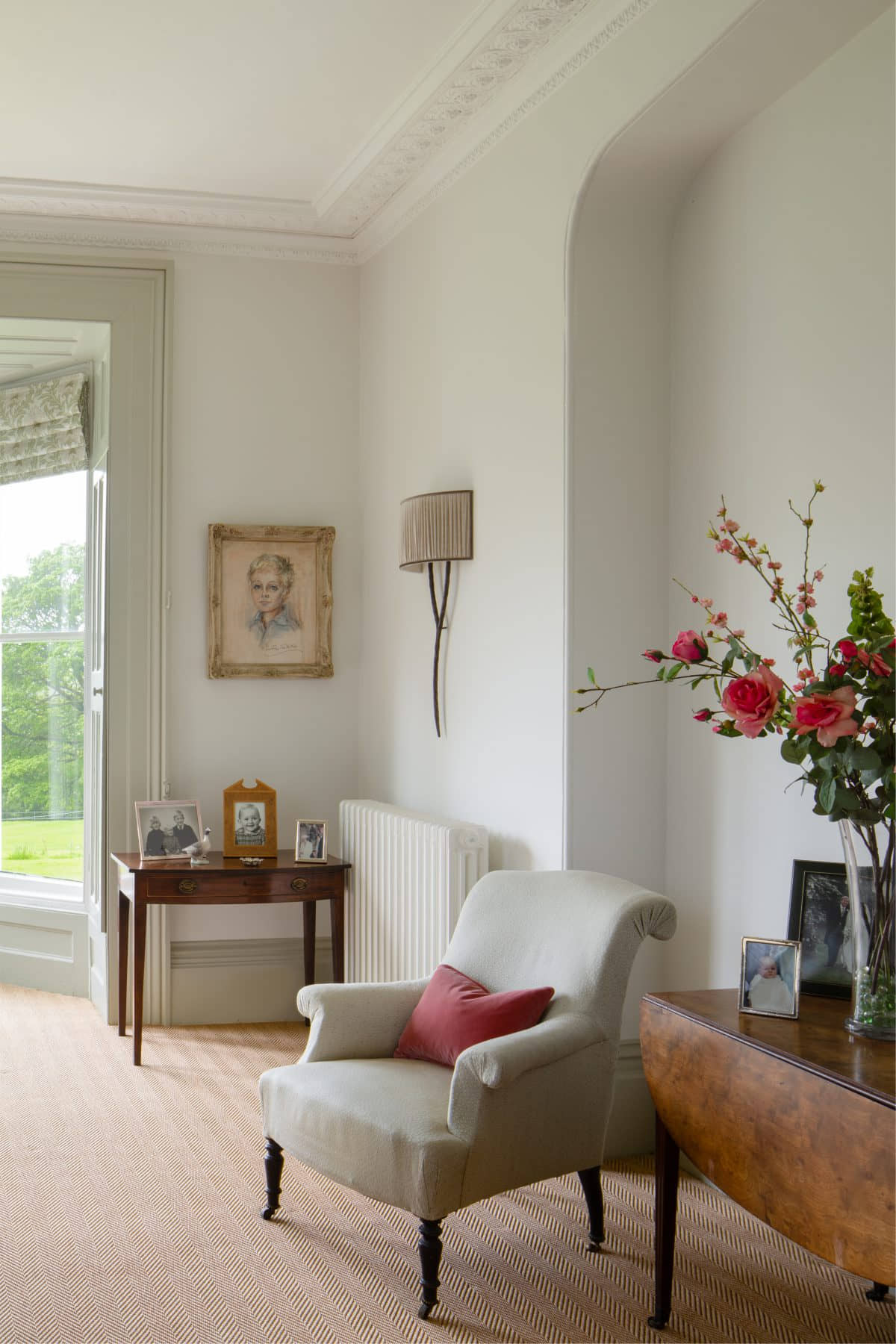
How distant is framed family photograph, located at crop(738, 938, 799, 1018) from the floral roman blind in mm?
3907

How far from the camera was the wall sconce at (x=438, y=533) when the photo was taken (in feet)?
12.6

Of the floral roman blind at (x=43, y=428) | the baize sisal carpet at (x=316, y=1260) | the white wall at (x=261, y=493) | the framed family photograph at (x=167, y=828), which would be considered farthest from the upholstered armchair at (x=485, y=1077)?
the floral roman blind at (x=43, y=428)

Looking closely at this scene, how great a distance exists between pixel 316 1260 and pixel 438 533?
2132 millimetres

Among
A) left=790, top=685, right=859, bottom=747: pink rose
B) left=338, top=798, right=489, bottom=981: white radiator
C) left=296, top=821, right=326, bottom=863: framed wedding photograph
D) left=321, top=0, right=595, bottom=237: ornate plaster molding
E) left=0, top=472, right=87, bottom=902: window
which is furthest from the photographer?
left=0, top=472, right=87, bottom=902: window

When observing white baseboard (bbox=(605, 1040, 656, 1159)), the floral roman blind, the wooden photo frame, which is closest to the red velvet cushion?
white baseboard (bbox=(605, 1040, 656, 1159))

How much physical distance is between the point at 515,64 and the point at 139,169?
4.98 feet

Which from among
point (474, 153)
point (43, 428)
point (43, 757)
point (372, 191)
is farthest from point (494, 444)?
point (43, 757)

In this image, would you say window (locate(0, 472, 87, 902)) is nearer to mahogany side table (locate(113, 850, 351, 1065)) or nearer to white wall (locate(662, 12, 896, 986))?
mahogany side table (locate(113, 850, 351, 1065))

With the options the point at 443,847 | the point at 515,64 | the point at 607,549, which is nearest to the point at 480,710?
the point at 443,847

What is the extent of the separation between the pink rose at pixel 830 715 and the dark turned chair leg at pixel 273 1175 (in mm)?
1627

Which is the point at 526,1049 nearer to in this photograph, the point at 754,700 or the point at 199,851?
the point at 754,700

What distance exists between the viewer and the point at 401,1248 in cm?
274

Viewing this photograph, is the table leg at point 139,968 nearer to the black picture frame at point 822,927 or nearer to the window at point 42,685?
the window at point 42,685

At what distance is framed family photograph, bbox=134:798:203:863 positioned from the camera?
14.3 feet
